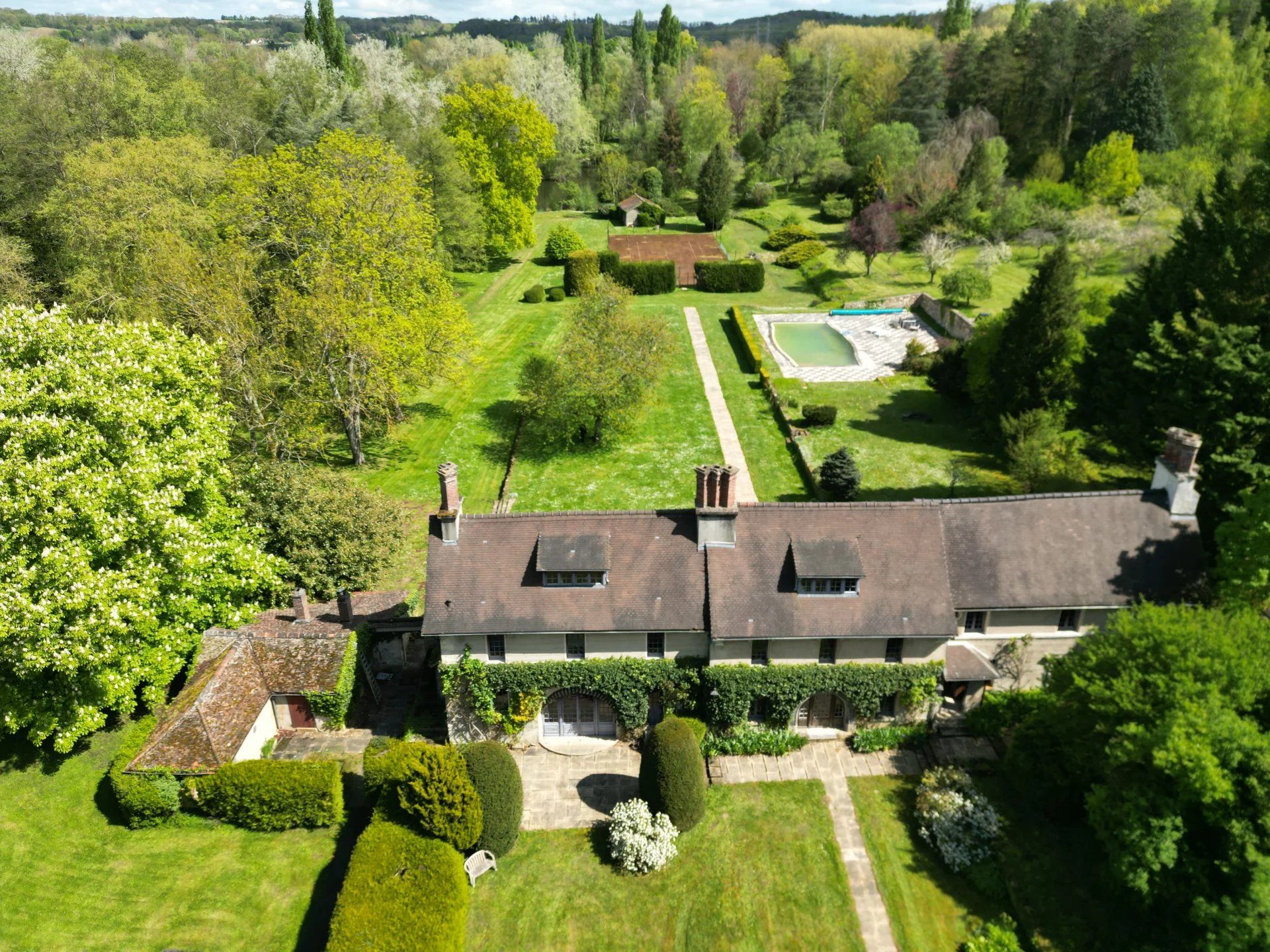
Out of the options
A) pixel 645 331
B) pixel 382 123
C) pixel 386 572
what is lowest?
pixel 386 572

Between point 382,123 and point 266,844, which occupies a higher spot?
point 382,123

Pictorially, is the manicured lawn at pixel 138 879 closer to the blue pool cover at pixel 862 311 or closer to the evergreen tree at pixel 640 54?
the blue pool cover at pixel 862 311

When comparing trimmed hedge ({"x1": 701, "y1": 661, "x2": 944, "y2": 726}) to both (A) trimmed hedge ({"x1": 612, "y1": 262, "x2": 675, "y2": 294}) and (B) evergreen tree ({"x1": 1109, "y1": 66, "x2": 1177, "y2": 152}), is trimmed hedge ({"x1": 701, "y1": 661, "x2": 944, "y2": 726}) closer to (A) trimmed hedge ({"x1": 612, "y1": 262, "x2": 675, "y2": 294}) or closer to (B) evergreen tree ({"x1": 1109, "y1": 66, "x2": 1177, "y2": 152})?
(A) trimmed hedge ({"x1": 612, "y1": 262, "x2": 675, "y2": 294})

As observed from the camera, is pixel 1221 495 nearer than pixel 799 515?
No

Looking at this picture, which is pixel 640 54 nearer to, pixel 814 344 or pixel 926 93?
pixel 926 93

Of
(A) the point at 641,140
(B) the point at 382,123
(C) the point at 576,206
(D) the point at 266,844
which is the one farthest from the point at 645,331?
(A) the point at 641,140

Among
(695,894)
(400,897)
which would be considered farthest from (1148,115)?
(400,897)

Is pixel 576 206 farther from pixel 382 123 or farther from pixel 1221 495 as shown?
pixel 1221 495
